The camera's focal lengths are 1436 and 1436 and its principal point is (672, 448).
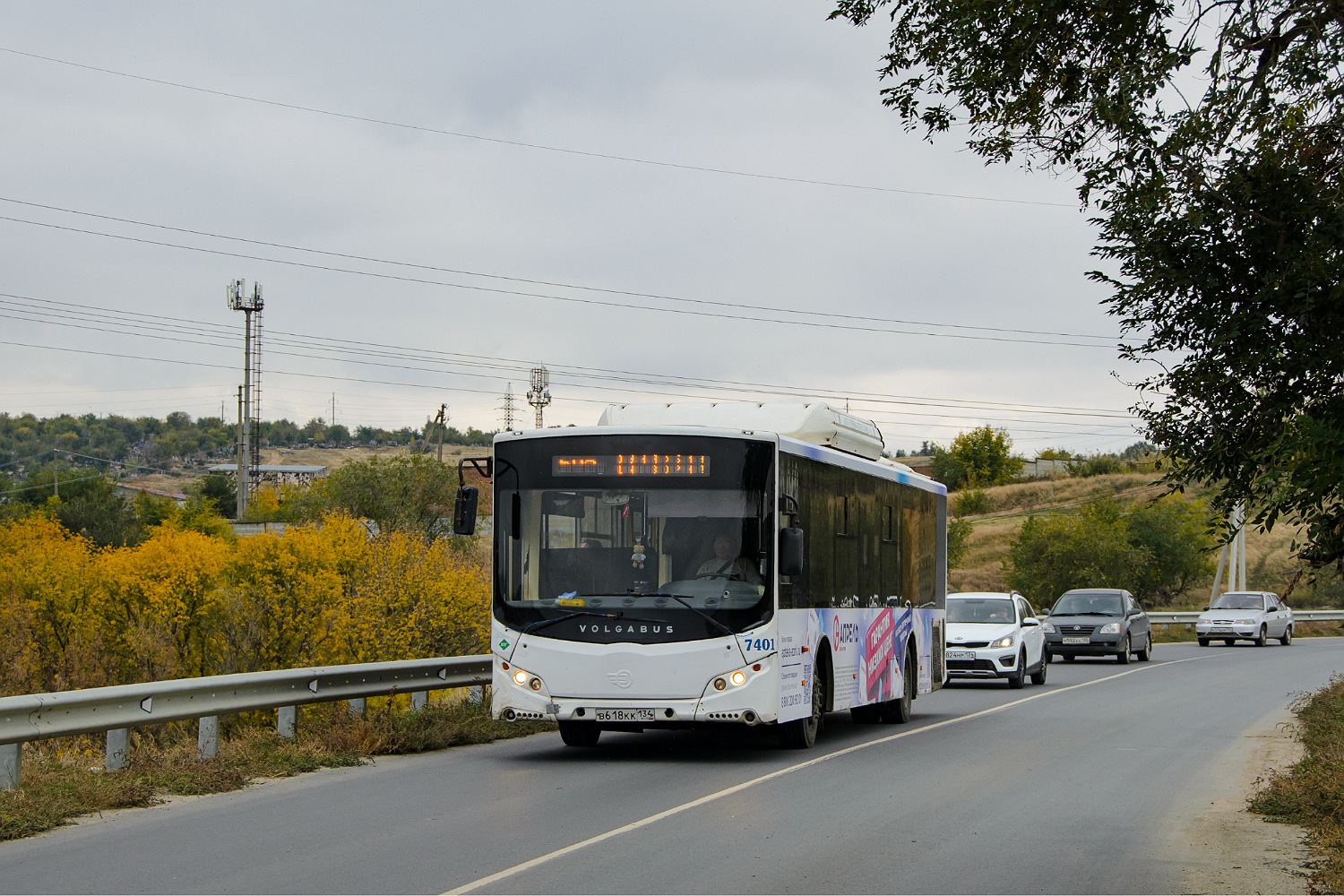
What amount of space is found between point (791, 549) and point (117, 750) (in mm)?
5963

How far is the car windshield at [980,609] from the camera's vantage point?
26.8m

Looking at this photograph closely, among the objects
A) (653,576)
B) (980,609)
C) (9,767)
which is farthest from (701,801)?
(980,609)

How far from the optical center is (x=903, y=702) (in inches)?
727

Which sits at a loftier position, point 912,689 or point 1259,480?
point 1259,480

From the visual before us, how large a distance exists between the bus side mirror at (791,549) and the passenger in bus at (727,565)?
32 cm

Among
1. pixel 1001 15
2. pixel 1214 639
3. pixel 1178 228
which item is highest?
pixel 1001 15

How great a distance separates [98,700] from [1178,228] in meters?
8.38

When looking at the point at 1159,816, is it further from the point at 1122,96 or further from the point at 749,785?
the point at 1122,96

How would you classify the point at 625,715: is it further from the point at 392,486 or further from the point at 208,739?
the point at 392,486

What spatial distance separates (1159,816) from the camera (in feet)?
35.4

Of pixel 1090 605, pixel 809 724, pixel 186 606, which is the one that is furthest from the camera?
pixel 1090 605

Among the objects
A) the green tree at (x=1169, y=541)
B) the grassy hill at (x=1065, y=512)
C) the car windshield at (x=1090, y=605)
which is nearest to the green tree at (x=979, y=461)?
the grassy hill at (x=1065, y=512)

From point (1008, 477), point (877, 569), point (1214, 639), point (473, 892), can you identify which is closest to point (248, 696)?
point (473, 892)

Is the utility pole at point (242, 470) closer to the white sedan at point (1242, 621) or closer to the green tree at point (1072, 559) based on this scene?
the green tree at point (1072, 559)
